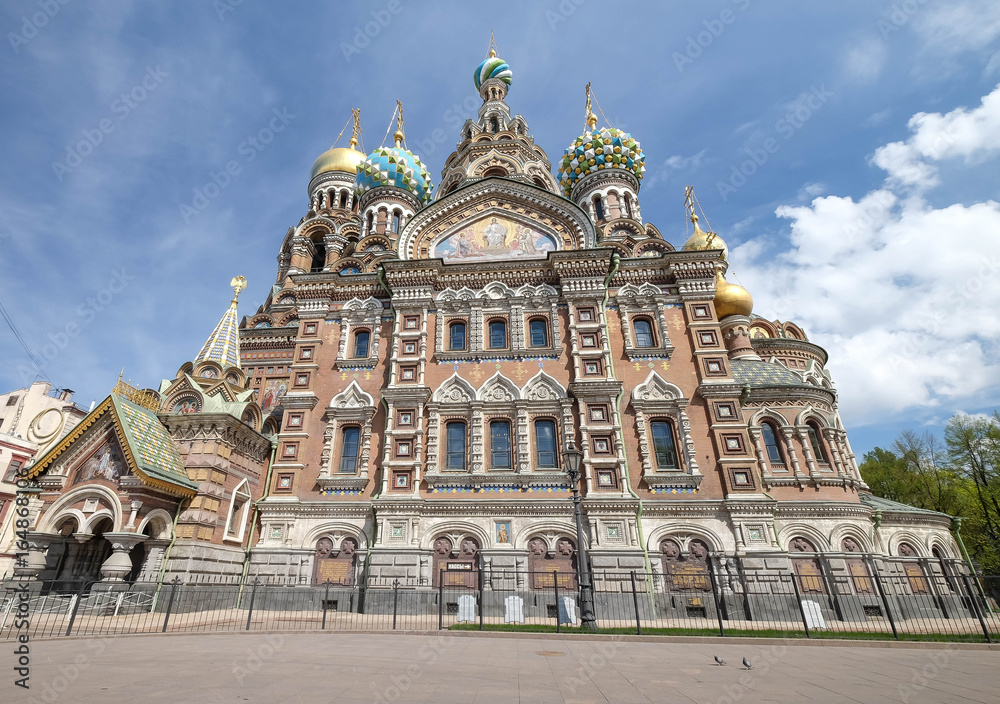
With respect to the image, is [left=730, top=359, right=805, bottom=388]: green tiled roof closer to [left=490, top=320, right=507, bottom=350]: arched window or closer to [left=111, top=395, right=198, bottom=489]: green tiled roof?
[left=490, top=320, right=507, bottom=350]: arched window

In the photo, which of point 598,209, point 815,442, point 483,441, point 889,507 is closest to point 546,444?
point 483,441

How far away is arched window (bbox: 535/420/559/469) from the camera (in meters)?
15.9

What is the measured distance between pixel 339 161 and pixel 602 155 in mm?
19205

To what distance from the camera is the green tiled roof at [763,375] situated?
18141 mm

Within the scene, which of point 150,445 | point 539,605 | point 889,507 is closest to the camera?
point 539,605

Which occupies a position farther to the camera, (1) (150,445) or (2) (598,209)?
(2) (598,209)

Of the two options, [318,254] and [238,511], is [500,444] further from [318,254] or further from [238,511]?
[318,254]

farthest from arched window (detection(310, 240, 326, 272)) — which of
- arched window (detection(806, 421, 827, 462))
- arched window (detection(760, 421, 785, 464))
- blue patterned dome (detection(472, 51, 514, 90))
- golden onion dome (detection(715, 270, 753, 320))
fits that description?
arched window (detection(806, 421, 827, 462))

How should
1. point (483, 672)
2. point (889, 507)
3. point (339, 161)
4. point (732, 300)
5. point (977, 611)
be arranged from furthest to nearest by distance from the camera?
point (339, 161) → point (732, 300) → point (889, 507) → point (977, 611) → point (483, 672)

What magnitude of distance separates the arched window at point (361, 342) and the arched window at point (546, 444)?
6.89 m

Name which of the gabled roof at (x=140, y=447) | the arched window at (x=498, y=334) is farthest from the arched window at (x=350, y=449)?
the arched window at (x=498, y=334)

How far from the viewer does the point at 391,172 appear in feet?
92.1

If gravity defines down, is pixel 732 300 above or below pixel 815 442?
above

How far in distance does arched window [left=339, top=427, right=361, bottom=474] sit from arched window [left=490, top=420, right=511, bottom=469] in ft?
14.7
